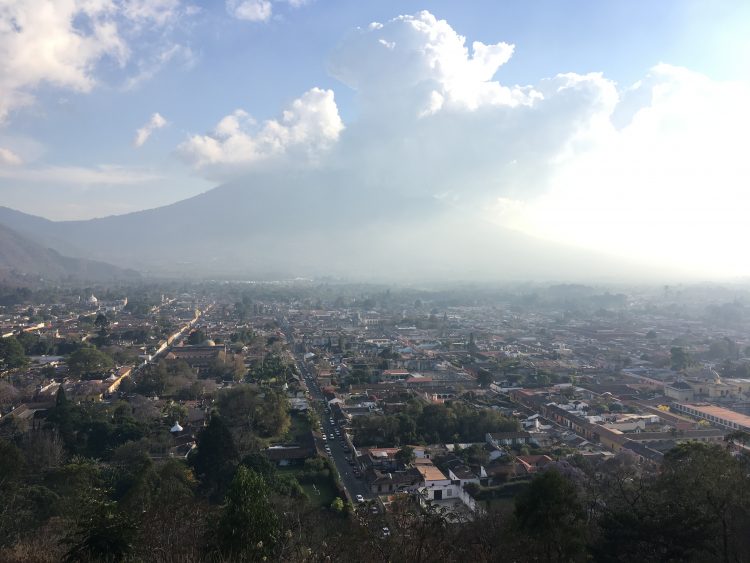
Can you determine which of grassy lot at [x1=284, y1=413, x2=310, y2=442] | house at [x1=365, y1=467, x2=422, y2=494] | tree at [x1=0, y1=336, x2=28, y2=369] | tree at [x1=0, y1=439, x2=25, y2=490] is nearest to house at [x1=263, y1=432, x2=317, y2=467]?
grassy lot at [x1=284, y1=413, x2=310, y2=442]

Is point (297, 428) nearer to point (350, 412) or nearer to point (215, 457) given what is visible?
point (350, 412)

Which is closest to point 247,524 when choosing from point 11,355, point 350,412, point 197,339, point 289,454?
point 289,454

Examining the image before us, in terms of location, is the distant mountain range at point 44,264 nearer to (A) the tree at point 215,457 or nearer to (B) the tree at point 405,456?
(A) the tree at point 215,457

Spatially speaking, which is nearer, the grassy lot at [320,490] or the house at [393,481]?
the grassy lot at [320,490]

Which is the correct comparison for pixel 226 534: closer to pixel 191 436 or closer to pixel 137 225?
pixel 191 436

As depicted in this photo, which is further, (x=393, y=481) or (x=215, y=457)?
(x=393, y=481)

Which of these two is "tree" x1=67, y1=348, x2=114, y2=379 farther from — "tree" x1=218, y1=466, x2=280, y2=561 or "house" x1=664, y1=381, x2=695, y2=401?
"house" x1=664, y1=381, x2=695, y2=401

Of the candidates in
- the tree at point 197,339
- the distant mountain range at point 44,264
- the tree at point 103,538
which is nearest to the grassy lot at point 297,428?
the tree at point 103,538
